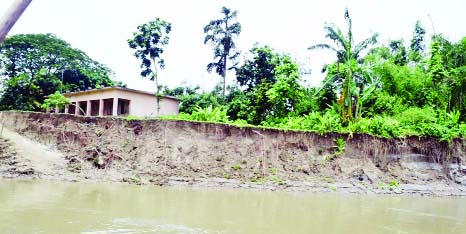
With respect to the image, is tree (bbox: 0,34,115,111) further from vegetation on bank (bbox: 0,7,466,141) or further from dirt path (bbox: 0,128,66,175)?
dirt path (bbox: 0,128,66,175)

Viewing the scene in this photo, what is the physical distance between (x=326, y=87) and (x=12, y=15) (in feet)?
65.2

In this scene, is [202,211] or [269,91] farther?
[269,91]

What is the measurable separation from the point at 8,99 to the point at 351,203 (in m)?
25.8

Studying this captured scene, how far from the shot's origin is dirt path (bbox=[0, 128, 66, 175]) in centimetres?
1540

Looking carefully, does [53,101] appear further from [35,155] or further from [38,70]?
[38,70]

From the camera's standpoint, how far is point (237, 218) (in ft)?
31.3

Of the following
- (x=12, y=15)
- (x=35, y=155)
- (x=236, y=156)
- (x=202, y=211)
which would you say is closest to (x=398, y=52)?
(x=236, y=156)

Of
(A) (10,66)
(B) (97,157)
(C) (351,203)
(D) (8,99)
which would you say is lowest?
(C) (351,203)

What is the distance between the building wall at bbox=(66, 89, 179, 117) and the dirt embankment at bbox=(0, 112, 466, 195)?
673cm

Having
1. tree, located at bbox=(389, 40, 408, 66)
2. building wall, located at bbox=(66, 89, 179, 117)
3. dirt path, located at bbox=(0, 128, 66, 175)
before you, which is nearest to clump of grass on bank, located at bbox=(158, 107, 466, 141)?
dirt path, located at bbox=(0, 128, 66, 175)

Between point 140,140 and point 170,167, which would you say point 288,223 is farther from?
point 140,140

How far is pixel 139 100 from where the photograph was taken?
2481 centimetres

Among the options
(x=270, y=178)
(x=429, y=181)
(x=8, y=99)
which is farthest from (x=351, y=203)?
(x=8, y=99)

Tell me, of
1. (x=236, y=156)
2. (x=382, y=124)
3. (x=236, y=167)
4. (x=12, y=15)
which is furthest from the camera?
(x=382, y=124)
